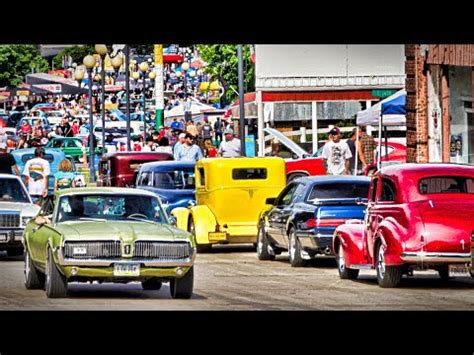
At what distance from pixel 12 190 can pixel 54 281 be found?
908 centimetres

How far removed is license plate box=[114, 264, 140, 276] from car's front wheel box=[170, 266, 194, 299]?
30.2 inches

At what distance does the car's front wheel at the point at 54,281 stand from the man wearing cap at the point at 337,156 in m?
15.6

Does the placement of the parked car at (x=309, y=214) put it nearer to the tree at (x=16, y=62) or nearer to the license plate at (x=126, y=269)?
the license plate at (x=126, y=269)

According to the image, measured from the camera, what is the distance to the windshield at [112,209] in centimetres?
2044

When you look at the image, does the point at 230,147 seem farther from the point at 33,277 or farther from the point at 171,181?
the point at 33,277

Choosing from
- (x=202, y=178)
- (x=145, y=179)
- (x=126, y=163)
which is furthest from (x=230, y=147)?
(x=202, y=178)

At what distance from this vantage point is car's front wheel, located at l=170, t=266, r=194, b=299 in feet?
64.6

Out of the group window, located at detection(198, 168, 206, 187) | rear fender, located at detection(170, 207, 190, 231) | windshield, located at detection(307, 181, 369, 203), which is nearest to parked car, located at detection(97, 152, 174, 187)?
window, located at detection(198, 168, 206, 187)

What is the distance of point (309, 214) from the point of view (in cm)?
2488

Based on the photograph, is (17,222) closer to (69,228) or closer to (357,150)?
(69,228)
